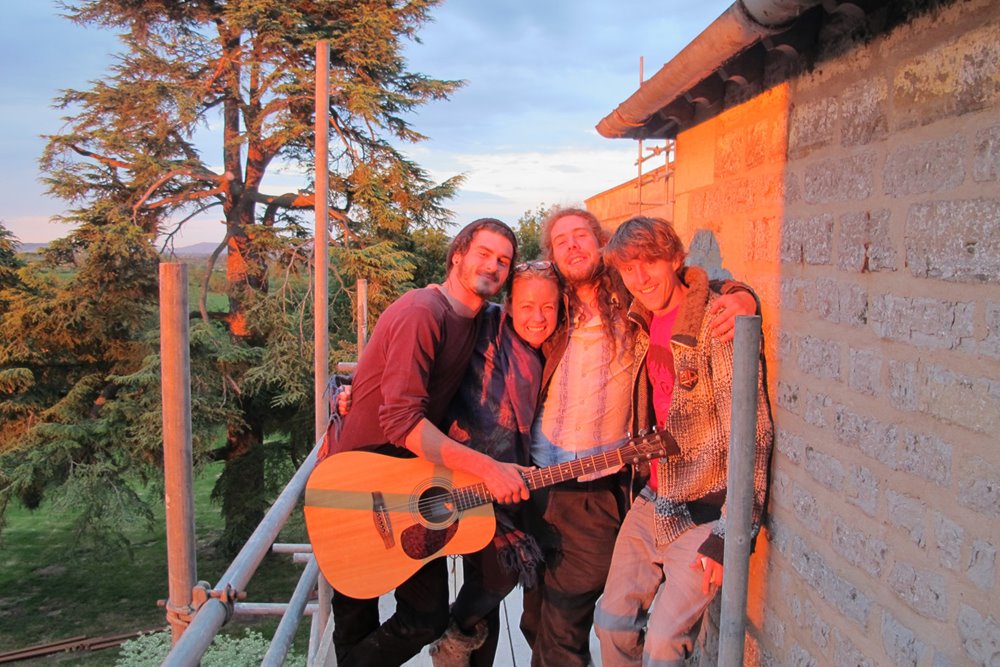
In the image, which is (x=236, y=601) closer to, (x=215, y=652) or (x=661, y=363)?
(x=661, y=363)

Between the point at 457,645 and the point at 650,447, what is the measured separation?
1022mm

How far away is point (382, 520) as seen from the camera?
7.64ft

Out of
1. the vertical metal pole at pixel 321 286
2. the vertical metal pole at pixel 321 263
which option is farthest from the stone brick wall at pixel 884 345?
the vertical metal pole at pixel 321 263

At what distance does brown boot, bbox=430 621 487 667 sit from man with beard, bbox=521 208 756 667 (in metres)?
0.21

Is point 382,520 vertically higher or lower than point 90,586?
higher

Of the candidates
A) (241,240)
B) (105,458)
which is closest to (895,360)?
(105,458)

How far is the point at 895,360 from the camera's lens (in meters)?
1.59

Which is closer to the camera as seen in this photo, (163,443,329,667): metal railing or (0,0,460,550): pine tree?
(163,443,329,667): metal railing

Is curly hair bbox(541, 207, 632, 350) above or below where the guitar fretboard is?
above

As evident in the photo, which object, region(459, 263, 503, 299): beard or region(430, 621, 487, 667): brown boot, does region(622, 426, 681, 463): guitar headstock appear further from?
region(430, 621, 487, 667): brown boot

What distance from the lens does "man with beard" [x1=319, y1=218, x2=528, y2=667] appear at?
6.90 ft

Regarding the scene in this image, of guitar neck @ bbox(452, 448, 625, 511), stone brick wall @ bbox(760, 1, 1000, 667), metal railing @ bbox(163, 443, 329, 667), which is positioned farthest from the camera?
guitar neck @ bbox(452, 448, 625, 511)

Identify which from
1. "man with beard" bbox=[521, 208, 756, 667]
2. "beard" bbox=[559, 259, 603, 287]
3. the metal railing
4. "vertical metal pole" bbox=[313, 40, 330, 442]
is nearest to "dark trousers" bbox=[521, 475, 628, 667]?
"man with beard" bbox=[521, 208, 756, 667]

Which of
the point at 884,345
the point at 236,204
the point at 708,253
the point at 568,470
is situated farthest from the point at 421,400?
the point at 236,204
